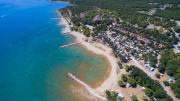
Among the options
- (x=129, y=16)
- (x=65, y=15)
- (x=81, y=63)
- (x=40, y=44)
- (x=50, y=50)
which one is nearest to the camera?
(x=81, y=63)

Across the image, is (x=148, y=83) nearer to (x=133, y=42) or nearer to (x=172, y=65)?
(x=172, y=65)

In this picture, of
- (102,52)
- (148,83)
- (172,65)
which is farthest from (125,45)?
(148,83)

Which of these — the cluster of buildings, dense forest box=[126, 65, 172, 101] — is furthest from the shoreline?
dense forest box=[126, 65, 172, 101]

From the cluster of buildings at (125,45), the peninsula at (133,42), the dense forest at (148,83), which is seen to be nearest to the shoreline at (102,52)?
the peninsula at (133,42)

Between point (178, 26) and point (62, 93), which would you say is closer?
point (62, 93)

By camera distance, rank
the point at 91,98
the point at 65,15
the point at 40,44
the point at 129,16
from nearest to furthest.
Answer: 1. the point at 91,98
2. the point at 40,44
3. the point at 129,16
4. the point at 65,15

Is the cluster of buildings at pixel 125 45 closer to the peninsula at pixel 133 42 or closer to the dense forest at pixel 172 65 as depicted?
the peninsula at pixel 133 42

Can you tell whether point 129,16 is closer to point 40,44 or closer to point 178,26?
point 178,26

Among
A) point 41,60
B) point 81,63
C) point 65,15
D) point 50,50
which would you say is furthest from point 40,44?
point 65,15
